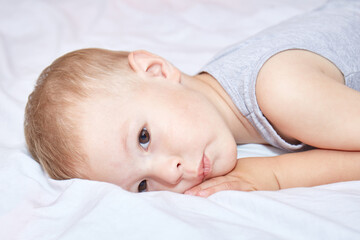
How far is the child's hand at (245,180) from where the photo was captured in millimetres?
954

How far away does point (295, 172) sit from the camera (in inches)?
40.1

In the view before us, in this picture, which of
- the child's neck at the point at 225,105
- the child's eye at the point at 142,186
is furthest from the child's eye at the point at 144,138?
the child's neck at the point at 225,105

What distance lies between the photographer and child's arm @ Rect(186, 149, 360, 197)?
3.24ft

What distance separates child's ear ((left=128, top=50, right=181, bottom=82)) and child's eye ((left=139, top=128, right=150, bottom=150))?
181 mm

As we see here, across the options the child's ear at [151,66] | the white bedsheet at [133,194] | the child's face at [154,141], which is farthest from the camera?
the child's ear at [151,66]

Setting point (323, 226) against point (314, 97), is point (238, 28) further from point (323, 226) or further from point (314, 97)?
point (323, 226)

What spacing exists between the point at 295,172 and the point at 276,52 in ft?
1.11

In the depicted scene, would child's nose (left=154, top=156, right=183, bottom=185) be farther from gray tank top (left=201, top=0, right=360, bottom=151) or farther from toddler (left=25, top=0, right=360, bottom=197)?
gray tank top (left=201, top=0, right=360, bottom=151)

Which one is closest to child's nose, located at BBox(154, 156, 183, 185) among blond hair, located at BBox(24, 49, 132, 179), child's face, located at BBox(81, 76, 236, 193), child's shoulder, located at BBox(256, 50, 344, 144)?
child's face, located at BBox(81, 76, 236, 193)

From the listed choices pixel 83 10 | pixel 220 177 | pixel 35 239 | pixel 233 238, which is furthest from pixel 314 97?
pixel 83 10

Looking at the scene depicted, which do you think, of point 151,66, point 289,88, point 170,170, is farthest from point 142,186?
point 289,88

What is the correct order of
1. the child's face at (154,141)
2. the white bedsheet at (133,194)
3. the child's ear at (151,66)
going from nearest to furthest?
the white bedsheet at (133,194), the child's face at (154,141), the child's ear at (151,66)

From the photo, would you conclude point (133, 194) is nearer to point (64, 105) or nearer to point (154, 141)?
point (154, 141)

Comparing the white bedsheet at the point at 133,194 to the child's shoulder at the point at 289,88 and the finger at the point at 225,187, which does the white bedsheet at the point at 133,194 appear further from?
the child's shoulder at the point at 289,88
